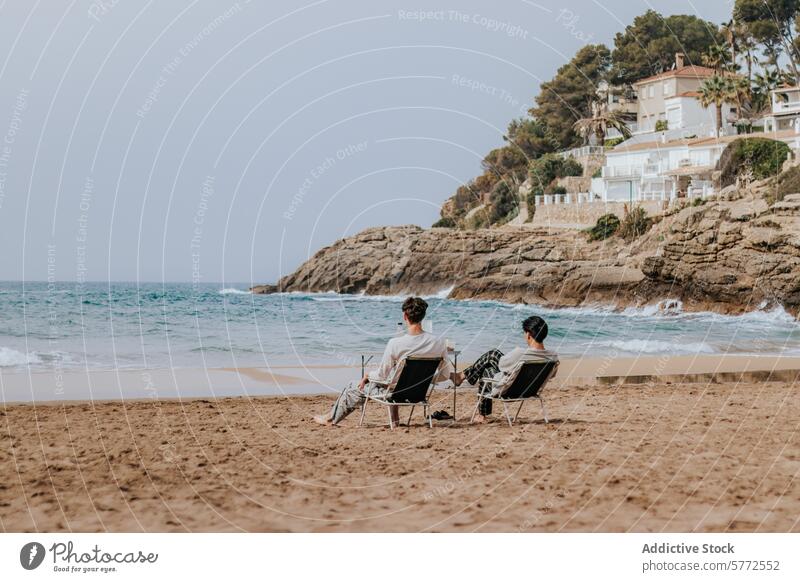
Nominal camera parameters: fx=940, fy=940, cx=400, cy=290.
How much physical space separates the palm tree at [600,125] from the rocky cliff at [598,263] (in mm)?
14876

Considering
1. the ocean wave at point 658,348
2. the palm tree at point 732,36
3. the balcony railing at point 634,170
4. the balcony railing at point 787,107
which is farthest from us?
the palm tree at point 732,36

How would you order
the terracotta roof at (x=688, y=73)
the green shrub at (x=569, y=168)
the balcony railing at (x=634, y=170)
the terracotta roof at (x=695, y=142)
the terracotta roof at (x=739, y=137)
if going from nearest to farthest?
the terracotta roof at (x=739, y=137), the terracotta roof at (x=695, y=142), the balcony railing at (x=634, y=170), the green shrub at (x=569, y=168), the terracotta roof at (x=688, y=73)

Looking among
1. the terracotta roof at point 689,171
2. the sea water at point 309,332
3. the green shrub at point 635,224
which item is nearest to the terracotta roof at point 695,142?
the terracotta roof at point 689,171

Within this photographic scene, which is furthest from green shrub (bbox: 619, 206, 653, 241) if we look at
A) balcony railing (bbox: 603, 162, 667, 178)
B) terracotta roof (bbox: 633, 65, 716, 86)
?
terracotta roof (bbox: 633, 65, 716, 86)

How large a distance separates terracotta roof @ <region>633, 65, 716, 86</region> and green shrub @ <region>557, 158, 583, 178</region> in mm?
11165

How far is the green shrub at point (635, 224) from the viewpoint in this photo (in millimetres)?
49775

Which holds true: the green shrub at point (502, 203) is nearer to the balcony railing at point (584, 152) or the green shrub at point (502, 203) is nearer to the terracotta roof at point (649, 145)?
the balcony railing at point (584, 152)

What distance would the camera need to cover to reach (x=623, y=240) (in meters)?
50.3

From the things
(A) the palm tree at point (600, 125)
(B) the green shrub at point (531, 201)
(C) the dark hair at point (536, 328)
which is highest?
(A) the palm tree at point (600, 125)

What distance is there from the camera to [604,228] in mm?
52406

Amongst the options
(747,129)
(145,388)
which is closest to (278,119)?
(145,388)

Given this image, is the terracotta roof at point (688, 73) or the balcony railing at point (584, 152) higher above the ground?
the terracotta roof at point (688, 73)

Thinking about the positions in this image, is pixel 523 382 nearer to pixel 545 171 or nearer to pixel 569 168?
pixel 545 171

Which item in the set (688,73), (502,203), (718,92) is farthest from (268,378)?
(688,73)
